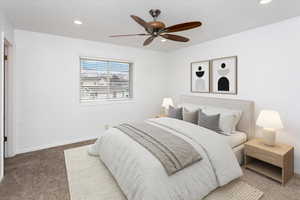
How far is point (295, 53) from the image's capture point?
228cm

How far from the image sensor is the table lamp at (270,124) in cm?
222

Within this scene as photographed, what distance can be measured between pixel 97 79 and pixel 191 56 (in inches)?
104

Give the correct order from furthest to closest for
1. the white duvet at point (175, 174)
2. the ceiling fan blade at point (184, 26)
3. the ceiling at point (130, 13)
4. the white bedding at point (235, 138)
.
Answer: the white bedding at point (235, 138)
the ceiling at point (130, 13)
the ceiling fan blade at point (184, 26)
the white duvet at point (175, 174)

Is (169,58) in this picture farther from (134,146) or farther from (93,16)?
(134,146)

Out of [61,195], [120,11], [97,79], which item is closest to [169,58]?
[97,79]

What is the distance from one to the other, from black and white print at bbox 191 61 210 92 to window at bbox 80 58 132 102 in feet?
6.05

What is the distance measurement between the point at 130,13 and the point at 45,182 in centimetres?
280

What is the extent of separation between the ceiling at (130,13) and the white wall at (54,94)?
0.43 m

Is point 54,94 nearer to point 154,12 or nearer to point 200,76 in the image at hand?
point 154,12

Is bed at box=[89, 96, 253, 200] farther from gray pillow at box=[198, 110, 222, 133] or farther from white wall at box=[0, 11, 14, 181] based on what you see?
white wall at box=[0, 11, 14, 181]

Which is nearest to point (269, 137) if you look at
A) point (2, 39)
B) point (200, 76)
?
point (200, 76)

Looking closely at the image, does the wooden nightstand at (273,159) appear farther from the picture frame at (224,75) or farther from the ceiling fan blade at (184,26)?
the ceiling fan blade at (184,26)

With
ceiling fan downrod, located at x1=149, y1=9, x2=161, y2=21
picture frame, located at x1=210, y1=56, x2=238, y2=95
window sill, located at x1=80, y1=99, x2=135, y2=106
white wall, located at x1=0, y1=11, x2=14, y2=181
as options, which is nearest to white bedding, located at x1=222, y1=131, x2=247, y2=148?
picture frame, located at x1=210, y1=56, x2=238, y2=95

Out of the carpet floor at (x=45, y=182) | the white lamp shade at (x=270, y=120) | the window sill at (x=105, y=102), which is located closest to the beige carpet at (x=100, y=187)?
the carpet floor at (x=45, y=182)
